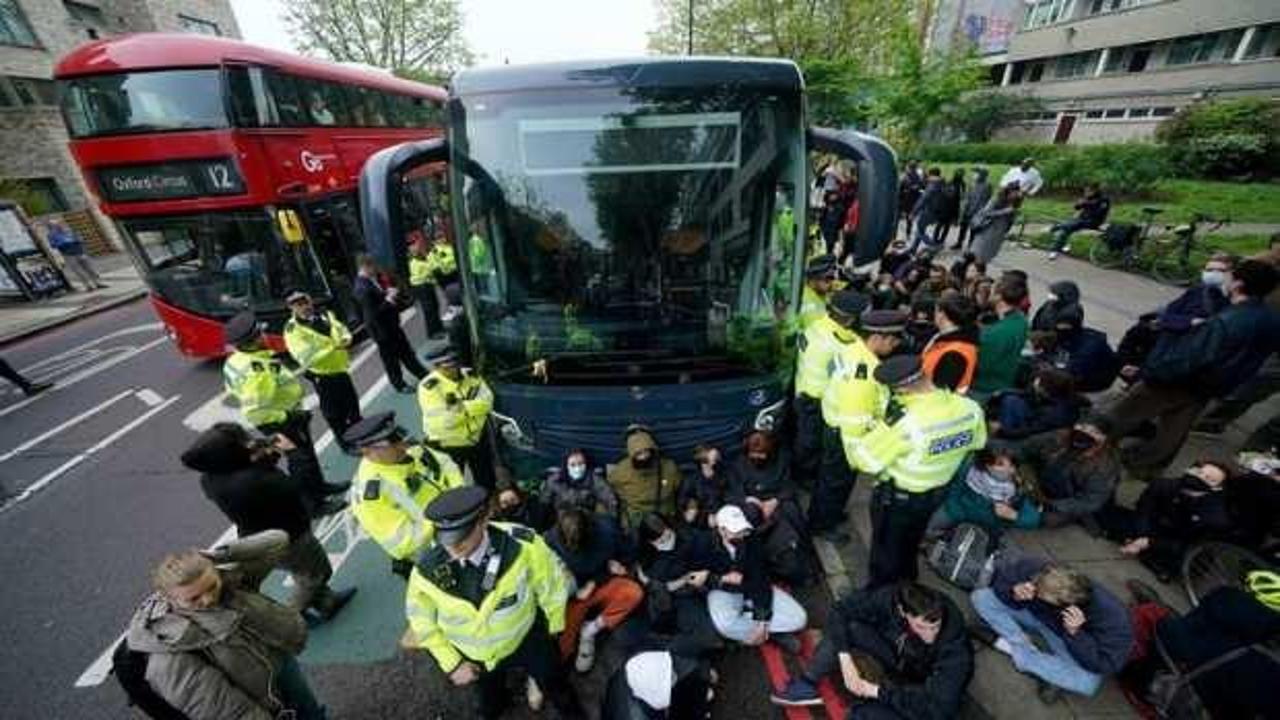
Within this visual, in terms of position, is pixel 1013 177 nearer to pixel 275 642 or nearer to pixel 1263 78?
pixel 275 642

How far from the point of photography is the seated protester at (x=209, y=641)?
204 centimetres

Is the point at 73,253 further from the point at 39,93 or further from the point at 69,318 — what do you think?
the point at 39,93

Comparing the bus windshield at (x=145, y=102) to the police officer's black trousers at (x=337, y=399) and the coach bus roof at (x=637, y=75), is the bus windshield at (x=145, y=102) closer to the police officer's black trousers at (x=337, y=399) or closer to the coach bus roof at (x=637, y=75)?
the police officer's black trousers at (x=337, y=399)

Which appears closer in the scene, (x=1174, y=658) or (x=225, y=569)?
(x=225, y=569)

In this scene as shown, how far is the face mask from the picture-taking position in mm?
4547

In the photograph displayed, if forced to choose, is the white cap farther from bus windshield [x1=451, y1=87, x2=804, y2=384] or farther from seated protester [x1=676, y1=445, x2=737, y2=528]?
bus windshield [x1=451, y1=87, x2=804, y2=384]

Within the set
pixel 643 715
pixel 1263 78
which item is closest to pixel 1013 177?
pixel 643 715

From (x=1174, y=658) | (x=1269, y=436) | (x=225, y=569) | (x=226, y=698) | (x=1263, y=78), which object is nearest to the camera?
(x=226, y=698)

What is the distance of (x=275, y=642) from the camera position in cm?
237

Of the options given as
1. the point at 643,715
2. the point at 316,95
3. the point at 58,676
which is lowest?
the point at 58,676

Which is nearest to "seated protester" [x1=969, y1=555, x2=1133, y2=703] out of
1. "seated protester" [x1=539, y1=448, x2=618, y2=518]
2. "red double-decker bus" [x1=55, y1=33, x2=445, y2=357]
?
"seated protester" [x1=539, y1=448, x2=618, y2=518]

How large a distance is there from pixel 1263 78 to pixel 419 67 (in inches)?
1435

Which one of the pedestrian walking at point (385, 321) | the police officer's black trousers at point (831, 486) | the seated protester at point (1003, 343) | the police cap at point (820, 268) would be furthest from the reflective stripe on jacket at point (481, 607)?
the pedestrian walking at point (385, 321)

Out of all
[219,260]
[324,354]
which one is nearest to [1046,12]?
[324,354]
